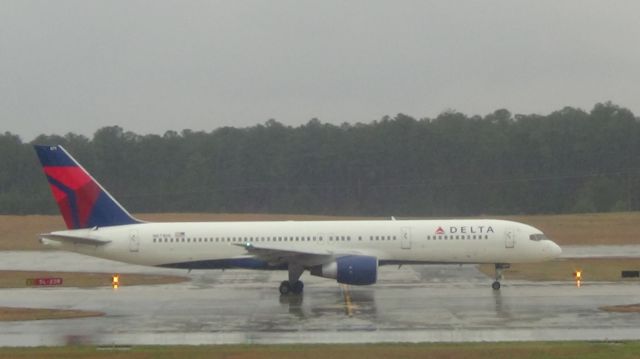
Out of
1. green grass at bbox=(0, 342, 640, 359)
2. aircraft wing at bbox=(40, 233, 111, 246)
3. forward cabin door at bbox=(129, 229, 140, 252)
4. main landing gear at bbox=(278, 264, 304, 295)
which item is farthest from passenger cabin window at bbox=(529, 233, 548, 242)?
aircraft wing at bbox=(40, 233, 111, 246)

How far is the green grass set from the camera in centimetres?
2175

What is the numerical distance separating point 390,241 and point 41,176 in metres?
84.9

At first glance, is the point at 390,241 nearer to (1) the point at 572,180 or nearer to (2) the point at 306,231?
(2) the point at 306,231

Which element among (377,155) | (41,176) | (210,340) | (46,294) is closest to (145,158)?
(41,176)

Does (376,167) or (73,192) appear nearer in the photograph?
(73,192)

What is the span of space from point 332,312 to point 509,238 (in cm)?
908

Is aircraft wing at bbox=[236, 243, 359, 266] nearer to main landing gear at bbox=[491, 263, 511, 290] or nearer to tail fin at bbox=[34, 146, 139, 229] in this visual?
main landing gear at bbox=[491, 263, 511, 290]

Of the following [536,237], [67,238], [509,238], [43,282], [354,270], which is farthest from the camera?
[43,282]

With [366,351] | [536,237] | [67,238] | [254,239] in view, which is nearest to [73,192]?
[67,238]

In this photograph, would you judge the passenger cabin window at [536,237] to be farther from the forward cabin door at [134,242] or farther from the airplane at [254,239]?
the forward cabin door at [134,242]

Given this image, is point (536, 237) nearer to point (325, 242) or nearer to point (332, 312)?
point (325, 242)

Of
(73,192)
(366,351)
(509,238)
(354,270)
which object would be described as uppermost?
(73,192)

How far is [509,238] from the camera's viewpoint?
37.6m

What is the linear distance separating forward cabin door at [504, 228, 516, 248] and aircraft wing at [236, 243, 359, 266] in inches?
221
